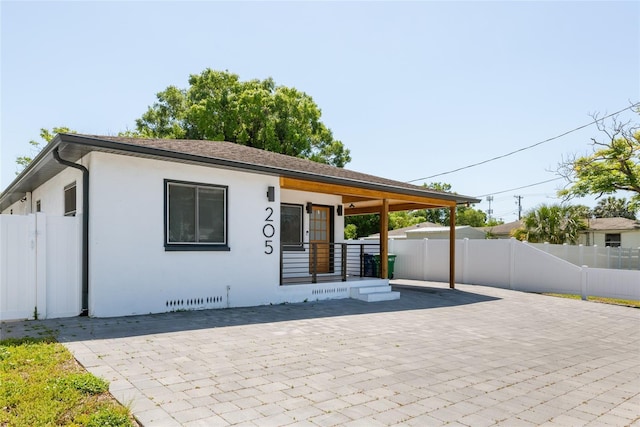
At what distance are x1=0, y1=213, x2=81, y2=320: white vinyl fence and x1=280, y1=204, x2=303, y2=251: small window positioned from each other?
5.61 m

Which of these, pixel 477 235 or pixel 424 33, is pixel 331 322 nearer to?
pixel 424 33

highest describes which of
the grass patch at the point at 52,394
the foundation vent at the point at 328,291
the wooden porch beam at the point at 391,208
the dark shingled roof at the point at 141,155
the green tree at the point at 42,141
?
the green tree at the point at 42,141

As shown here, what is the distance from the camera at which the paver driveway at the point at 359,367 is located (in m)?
3.47

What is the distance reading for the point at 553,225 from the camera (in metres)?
22.0

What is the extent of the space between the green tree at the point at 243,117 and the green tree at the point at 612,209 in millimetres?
37178

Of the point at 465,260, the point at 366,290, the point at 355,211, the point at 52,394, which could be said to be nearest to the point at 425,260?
the point at 465,260

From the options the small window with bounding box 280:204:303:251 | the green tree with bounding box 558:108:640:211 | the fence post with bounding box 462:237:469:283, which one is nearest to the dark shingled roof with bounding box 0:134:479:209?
the small window with bounding box 280:204:303:251

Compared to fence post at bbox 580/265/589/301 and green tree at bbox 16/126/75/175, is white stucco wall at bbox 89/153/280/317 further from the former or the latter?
green tree at bbox 16/126/75/175

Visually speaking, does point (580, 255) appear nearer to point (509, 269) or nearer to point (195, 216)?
point (509, 269)

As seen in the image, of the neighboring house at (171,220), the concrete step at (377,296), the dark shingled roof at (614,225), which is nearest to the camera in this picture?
the neighboring house at (171,220)

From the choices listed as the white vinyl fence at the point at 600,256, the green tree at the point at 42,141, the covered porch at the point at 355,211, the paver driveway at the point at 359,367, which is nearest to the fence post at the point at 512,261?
the covered porch at the point at 355,211

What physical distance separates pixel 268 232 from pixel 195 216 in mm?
1708

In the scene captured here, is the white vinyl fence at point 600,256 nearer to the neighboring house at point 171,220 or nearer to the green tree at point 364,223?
the neighboring house at point 171,220

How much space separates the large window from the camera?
8.07m
